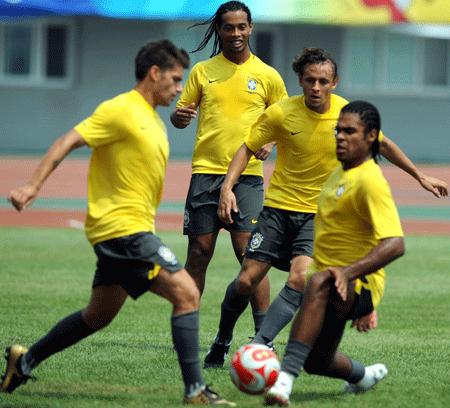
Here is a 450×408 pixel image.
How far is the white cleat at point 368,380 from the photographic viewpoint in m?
8.13

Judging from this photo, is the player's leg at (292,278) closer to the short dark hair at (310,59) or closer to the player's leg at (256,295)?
the player's leg at (256,295)

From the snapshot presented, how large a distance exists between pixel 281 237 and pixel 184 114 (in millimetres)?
1256

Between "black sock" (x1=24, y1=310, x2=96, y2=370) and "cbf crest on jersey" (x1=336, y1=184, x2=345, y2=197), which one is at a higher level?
"cbf crest on jersey" (x1=336, y1=184, x2=345, y2=197)

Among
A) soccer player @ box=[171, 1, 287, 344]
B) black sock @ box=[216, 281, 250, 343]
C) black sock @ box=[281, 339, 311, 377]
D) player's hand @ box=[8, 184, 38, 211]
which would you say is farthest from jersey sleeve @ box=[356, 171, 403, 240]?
soccer player @ box=[171, 1, 287, 344]

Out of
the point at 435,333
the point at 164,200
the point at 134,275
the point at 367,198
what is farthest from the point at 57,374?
the point at 164,200

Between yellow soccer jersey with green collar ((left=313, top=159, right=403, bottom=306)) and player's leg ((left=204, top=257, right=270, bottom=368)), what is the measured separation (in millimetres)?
1446

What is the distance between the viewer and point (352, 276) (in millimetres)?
7230

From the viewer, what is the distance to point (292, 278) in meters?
8.95

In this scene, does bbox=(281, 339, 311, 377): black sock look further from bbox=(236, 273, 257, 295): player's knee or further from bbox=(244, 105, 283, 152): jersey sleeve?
bbox=(244, 105, 283, 152): jersey sleeve

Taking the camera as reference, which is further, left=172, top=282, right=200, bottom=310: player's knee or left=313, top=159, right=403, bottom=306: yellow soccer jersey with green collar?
left=172, top=282, right=200, bottom=310: player's knee

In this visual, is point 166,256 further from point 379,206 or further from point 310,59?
point 310,59

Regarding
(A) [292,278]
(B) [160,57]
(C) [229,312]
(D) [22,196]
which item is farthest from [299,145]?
(D) [22,196]

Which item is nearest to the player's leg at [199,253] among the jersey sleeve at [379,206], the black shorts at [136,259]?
the black shorts at [136,259]

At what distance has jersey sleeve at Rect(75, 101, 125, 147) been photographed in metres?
7.44
